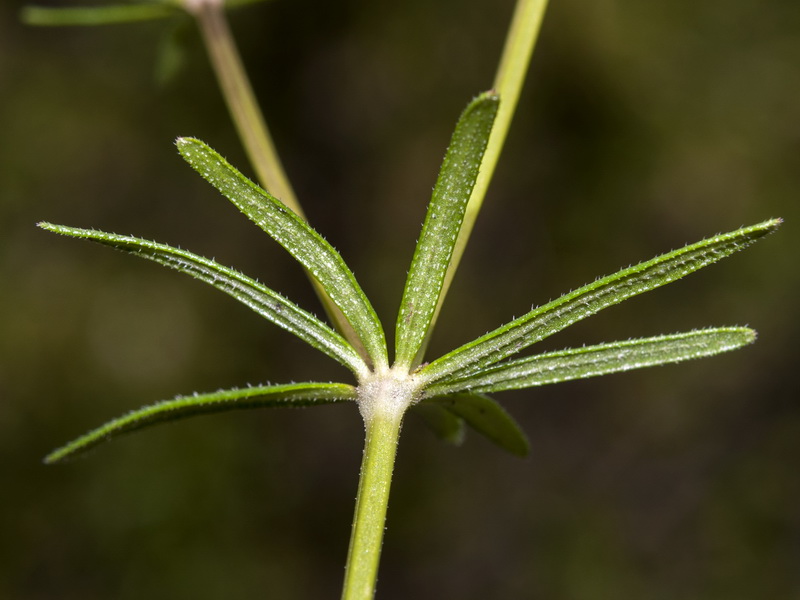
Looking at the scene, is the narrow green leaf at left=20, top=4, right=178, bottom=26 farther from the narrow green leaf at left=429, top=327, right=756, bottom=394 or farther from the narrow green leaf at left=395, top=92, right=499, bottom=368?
the narrow green leaf at left=429, top=327, right=756, bottom=394

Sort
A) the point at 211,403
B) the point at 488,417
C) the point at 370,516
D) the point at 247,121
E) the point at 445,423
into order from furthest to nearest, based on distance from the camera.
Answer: the point at 247,121, the point at 445,423, the point at 488,417, the point at 211,403, the point at 370,516

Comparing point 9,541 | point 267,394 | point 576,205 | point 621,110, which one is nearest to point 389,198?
point 576,205

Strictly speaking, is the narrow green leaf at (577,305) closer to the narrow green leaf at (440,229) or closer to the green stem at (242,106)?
the narrow green leaf at (440,229)

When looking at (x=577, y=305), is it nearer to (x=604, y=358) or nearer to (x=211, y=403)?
(x=604, y=358)

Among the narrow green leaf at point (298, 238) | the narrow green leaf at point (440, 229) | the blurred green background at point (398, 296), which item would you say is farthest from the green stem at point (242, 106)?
the blurred green background at point (398, 296)

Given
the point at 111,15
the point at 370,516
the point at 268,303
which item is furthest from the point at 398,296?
the point at 370,516

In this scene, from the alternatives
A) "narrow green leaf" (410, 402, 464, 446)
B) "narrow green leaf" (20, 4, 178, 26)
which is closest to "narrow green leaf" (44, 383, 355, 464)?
"narrow green leaf" (410, 402, 464, 446)

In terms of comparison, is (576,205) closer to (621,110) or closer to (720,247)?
(621,110)
